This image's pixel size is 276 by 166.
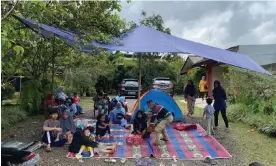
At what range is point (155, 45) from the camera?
7883 mm

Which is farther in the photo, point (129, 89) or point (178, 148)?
point (129, 89)

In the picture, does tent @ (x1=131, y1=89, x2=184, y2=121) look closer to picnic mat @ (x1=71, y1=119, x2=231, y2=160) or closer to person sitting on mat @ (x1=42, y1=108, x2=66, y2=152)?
picnic mat @ (x1=71, y1=119, x2=231, y2=160)

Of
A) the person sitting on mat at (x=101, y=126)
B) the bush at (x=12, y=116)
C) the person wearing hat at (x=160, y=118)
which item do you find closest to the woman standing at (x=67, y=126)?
the person sitting on mat at (x=101, y=126)

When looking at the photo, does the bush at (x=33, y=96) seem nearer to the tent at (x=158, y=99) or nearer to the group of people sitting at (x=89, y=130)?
the tent at (x=158, y=99)

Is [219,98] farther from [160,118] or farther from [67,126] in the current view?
[67,126]

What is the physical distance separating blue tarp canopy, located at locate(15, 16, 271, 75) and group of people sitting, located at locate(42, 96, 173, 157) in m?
1.34

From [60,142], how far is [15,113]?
14.0ft

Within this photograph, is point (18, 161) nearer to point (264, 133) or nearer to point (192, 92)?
point (264, 133)

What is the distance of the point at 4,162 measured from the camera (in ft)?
12.5

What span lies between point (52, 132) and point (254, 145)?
4.73 meters

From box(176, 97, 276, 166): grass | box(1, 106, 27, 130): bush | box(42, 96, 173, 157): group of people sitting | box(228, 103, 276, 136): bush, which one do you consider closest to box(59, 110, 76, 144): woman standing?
box(42, 96, 173, 157): group of people sitting

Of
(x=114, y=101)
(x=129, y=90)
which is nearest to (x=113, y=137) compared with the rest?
(x=114, y=101)

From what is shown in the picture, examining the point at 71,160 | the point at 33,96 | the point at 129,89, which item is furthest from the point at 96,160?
the point at 129,89

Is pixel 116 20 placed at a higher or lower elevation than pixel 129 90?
higher
